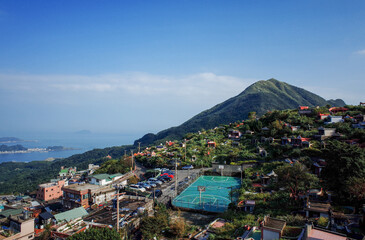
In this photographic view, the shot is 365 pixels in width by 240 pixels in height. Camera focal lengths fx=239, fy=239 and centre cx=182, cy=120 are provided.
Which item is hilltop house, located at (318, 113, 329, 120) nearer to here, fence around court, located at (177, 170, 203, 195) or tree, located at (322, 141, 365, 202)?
tree, located at (322, 141, 365, 202)

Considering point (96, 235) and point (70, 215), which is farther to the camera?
point (70, 215)

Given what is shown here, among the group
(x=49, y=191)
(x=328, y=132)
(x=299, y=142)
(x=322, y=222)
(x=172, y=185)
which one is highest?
(x=328, y=132)

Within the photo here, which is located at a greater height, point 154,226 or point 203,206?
point 154,226

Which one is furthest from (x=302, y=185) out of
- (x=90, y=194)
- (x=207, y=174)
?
(x=90, y=194)

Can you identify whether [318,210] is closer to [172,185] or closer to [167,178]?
[172,185]

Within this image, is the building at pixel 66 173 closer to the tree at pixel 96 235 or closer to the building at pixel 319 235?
the tree at pixel 96 235

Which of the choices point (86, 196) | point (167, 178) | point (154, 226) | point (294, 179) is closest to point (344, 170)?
point (294, 179)

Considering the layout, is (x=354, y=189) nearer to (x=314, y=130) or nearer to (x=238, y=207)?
(x=238, y=207)
